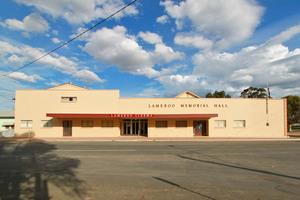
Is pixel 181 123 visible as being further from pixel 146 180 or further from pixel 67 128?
pixel 146 180

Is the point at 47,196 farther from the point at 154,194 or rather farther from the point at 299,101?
the point at 299,101

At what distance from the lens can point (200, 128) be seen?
23000 mm

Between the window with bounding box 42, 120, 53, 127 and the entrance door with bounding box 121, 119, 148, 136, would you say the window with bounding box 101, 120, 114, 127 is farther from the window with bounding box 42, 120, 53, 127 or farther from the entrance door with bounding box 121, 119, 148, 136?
the window with bounding box 42, 120, 53, 127

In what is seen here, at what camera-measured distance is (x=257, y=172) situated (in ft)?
24.1

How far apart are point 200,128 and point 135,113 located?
8.77m

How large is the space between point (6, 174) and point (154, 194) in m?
5.87

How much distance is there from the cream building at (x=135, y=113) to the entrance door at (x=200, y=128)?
1.66 ft

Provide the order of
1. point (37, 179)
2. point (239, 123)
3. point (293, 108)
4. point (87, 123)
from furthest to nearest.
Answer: point (293, 108) < point (239, 123) < point (87, 123) < point (37, 179)

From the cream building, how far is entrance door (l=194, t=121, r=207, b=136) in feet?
1.66

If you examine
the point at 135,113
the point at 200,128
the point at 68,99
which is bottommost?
the point at 200,128

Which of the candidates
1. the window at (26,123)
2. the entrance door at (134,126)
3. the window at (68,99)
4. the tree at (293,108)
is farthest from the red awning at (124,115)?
the tree at (293,108)

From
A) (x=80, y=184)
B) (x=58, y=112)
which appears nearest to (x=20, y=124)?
(x=58, y=112)

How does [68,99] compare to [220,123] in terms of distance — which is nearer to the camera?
[68,99]

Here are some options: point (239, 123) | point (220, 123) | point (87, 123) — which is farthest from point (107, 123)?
point (239, 123)
